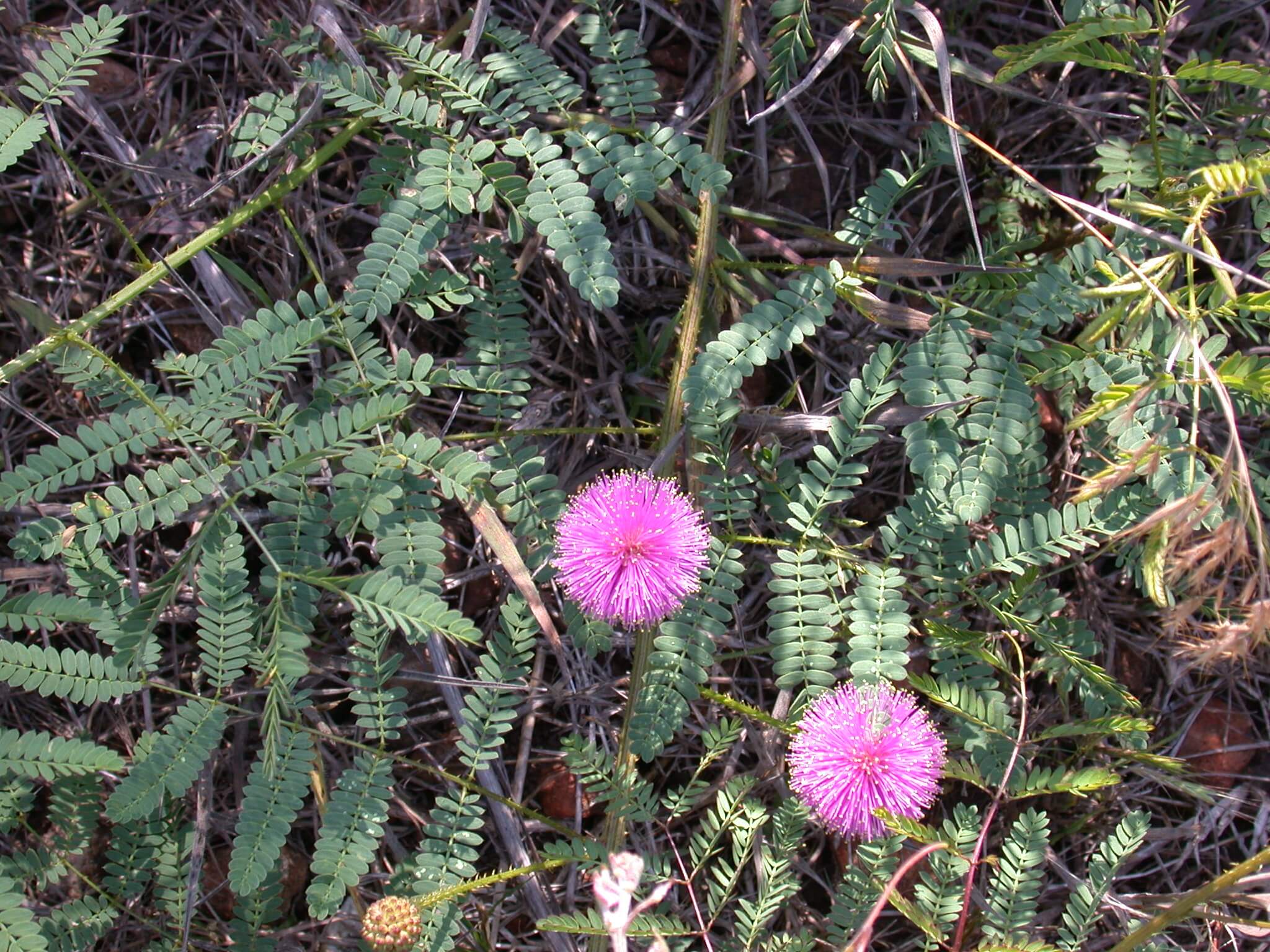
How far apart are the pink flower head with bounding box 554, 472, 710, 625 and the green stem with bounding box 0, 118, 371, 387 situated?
1.18m

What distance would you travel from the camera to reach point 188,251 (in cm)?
255

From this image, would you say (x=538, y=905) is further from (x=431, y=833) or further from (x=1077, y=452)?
(x=1077, y=452)

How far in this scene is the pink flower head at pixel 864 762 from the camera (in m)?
2.17

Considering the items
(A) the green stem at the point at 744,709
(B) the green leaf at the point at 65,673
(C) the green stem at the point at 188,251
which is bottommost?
(A) the green stem at the point at 744,709

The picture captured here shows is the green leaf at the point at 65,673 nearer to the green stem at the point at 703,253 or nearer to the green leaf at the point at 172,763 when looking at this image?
the green leaf at the point at 172,763

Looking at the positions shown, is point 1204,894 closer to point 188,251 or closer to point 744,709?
point 744,709

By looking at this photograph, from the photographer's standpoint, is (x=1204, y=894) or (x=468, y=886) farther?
(x=468, y=886)

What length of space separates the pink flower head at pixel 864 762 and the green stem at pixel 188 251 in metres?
1.86

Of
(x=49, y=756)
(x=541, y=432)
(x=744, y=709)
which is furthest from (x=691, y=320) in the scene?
(x=49, y=756)

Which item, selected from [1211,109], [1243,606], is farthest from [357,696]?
[1211,109]

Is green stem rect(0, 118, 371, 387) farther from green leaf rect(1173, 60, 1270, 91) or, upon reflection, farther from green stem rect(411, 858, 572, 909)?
green leaf rect(1173, 60, 1270, 91)

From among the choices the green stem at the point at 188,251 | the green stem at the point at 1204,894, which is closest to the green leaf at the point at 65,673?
the green stem at the point at 188,251

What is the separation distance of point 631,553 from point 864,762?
671 millimetres

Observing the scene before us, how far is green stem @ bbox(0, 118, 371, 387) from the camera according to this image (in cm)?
240
